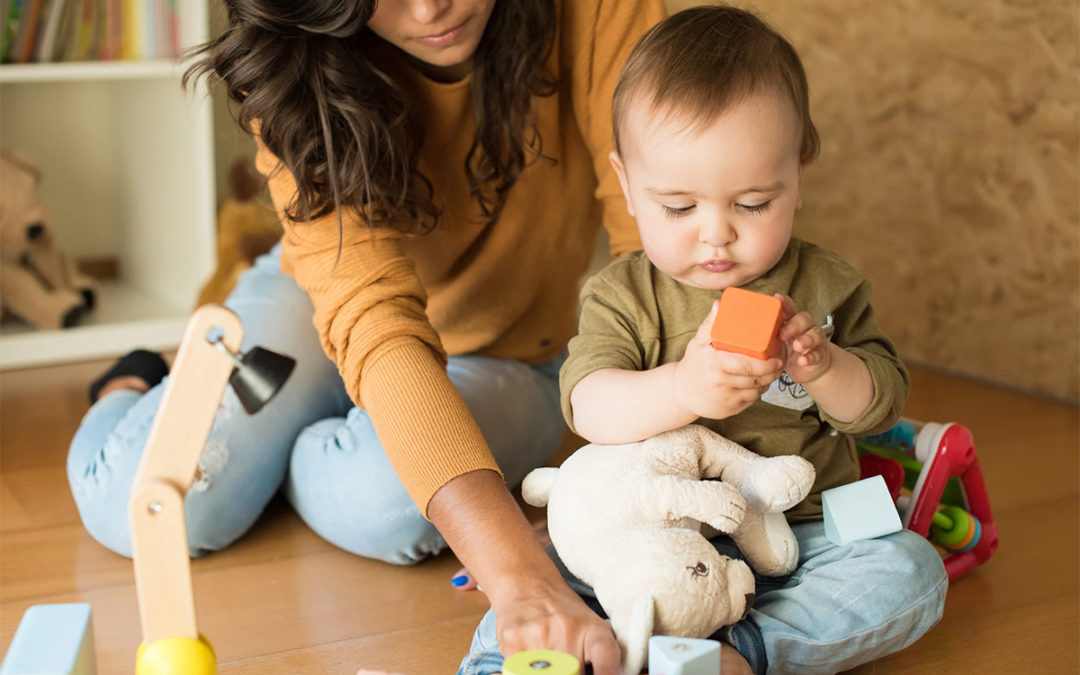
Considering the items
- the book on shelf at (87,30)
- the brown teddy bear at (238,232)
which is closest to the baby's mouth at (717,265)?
the brown teddy bear at (238,232)

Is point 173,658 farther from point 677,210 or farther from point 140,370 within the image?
point 140,370

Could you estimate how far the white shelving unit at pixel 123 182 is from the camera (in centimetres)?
195

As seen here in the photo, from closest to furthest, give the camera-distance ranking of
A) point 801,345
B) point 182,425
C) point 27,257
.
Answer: point 182,425 < point 801,345 < point 27,257

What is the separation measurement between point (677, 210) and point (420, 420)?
29 centimetres

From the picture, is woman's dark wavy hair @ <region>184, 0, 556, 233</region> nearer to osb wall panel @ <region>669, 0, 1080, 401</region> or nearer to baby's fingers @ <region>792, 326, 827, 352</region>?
baby's fingers @ <region>792, 326, 827, 352</region>

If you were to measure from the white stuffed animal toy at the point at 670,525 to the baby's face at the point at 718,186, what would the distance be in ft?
0.49

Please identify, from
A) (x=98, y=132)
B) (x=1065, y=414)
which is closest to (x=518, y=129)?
(x=1065, y=414)

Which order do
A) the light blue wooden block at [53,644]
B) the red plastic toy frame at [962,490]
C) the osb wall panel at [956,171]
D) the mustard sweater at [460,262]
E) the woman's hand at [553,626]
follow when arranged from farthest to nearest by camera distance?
the osb wall panel at [956,171] → the red plastic toy frame at [962,490] → the mustard sweater at [460,262] → the woman's hand at [553,626] → the light blue wooden block at [53,644]

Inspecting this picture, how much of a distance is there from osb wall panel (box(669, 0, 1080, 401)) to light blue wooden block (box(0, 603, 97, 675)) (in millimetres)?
1281

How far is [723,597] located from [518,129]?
1.88 ft

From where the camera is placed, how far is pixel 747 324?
0.76 meters

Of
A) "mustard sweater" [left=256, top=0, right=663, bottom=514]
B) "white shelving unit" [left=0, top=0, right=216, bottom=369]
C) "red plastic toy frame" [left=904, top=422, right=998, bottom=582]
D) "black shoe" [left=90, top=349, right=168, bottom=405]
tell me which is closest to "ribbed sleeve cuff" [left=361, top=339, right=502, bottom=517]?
"mustard sweater" [left=256, top=0, right=663, bottom=514]

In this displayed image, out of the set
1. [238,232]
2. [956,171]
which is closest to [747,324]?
[956,171]

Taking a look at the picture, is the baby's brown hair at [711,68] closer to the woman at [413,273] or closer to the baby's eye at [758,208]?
the baby's eye at [758,208]
